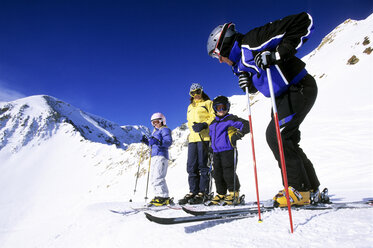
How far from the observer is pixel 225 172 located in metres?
3.63

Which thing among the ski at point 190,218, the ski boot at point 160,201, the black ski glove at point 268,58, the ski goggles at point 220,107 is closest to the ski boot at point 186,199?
the ski boot at point 160,201

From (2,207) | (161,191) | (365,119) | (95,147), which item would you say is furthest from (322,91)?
(95,147)

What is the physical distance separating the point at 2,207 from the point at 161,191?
99.3 ft

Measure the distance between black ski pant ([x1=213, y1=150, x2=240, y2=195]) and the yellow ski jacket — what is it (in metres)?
0.74

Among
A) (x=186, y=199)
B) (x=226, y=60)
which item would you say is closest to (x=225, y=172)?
(x=186, y=199)

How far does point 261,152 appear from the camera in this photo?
10.1 meters

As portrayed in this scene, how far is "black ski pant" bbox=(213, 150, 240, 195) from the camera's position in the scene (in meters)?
3.56

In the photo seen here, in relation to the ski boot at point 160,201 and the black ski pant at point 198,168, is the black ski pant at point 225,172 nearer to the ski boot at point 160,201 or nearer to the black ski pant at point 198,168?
the black ski pant at point 198,168

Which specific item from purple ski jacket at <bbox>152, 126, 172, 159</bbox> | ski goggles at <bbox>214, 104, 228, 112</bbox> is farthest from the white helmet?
ski goggles at <bbox>214, 104, 228, 112</bbox>

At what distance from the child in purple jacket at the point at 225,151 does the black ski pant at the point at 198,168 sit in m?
0.45

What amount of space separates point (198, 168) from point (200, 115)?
3.93 ft

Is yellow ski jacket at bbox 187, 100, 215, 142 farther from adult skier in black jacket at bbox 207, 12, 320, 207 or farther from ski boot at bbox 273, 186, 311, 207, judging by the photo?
ski boot at bbox 273, 186, 311, 207

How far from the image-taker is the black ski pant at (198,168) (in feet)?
13.8

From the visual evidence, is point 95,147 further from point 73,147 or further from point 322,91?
point 322,91
